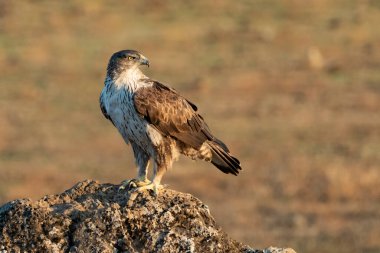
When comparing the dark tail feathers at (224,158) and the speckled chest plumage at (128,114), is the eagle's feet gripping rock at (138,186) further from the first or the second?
the dark tail feathers at (224,158)

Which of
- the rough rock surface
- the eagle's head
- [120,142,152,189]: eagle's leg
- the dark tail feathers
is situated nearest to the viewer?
the rough rock surface

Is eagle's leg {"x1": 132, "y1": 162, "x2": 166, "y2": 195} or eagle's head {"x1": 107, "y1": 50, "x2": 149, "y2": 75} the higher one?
eagle's head {"x1": 107, "y1": 50, "x2": 149, "y2": 75}

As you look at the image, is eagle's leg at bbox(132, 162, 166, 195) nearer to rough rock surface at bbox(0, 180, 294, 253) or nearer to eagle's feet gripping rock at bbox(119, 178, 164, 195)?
eagle's feet gripping rock at bbox(119, 178, 164, 195)

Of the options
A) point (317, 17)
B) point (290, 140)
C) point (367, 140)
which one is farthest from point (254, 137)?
point (317, 17)

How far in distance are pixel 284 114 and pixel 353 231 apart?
39.1 feet

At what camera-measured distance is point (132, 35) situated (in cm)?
3988

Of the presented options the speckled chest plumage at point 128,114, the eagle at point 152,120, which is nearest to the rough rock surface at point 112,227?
the eagle at point 152,120

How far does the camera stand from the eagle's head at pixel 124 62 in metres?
9.19

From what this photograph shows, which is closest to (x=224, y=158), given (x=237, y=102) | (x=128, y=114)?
(x=128, y=114)

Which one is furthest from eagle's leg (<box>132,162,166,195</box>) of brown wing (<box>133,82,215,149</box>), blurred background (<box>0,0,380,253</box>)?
blurred background (<box>0,0,380,253</box>)

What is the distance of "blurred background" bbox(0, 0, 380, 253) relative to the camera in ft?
70.3

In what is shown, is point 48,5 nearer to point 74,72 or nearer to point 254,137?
point 74,72

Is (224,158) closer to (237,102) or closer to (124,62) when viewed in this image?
(124,62)

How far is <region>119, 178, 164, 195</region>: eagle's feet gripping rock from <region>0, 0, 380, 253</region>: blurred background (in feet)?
28.6
